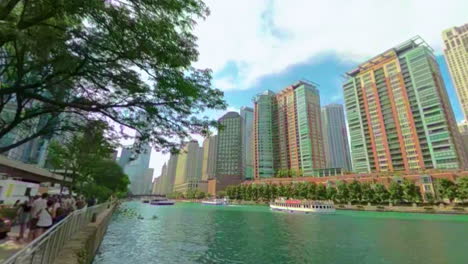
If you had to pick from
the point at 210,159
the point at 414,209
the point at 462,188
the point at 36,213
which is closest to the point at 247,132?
the point at 210,159

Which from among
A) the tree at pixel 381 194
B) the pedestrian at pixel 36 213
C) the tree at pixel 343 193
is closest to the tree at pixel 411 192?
the tree at pixel 381 194

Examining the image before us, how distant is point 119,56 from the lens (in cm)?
491

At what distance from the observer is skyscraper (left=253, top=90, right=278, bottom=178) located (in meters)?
123

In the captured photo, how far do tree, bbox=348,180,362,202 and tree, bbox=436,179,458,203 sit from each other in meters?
15.9

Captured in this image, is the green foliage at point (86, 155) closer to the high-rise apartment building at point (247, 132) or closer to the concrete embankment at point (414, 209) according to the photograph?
the concrete embankment at point (414, 209)

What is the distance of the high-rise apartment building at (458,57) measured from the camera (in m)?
114

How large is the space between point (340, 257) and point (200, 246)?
930cm

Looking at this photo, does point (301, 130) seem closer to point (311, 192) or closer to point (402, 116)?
point (402, 116)

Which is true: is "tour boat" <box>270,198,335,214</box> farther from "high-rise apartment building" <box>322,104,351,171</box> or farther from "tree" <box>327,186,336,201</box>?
"high-rise apartment building" <box>322,104,351,171</box>

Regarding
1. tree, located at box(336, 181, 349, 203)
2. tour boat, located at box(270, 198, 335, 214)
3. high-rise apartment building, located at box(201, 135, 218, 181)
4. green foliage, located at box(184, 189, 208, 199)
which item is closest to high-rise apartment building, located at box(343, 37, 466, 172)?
tree, located at box(336, 181, 349, 203)

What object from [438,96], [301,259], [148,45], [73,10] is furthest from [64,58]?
[438,96]

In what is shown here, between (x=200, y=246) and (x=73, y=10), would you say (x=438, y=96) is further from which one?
(x=73, y=10)

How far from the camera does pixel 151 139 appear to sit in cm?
694

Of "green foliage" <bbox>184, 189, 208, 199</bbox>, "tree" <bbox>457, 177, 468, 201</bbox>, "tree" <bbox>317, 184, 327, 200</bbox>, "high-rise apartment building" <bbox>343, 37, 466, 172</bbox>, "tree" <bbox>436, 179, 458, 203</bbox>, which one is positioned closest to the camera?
"tree" <bbox>457, 177, 468, 201</bbox>
